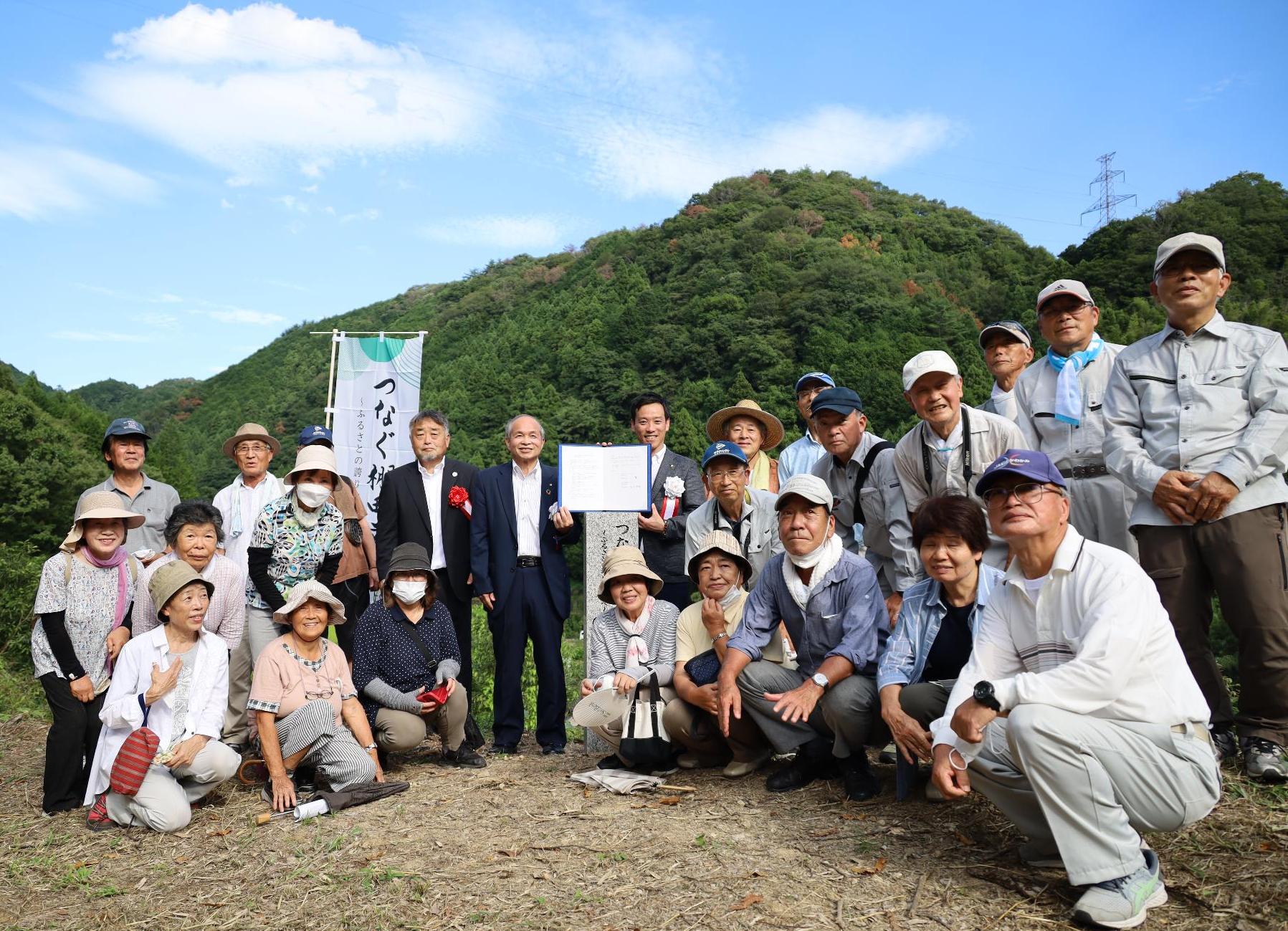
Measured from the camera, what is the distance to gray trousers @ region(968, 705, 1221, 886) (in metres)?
2.74

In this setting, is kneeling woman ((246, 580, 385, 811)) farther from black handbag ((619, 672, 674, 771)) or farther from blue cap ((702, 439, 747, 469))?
blue cap ((702, 439, 747, 469))

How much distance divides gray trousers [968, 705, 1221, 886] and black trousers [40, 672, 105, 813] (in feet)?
15.6

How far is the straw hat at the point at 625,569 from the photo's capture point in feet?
16.8

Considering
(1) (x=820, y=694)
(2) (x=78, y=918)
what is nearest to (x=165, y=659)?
(2) (x=78, y=918)

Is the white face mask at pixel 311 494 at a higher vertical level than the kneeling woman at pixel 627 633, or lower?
higher

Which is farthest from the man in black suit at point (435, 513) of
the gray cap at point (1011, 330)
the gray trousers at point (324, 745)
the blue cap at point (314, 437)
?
the gray cap at point (1011, 330)

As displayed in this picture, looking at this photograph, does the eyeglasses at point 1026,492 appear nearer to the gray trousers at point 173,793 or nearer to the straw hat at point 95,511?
the gray trousers at point 173,793

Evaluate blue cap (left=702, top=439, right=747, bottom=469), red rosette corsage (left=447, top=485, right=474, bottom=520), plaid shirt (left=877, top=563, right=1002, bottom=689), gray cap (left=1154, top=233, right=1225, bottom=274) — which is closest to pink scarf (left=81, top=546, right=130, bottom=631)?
red rosette corsage (left=447, top=485, right=474, bottom=520)

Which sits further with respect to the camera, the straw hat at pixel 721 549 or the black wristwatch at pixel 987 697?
the straw hat at pixel 721 549

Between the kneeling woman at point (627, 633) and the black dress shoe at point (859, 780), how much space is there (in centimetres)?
106

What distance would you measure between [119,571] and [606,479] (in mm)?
2910

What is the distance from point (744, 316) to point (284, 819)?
3626cm

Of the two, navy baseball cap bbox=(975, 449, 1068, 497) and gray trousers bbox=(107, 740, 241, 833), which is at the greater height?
navy baseball cap bbox=(975, 449, 1068, 497)

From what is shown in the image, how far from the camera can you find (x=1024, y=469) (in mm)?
2988
